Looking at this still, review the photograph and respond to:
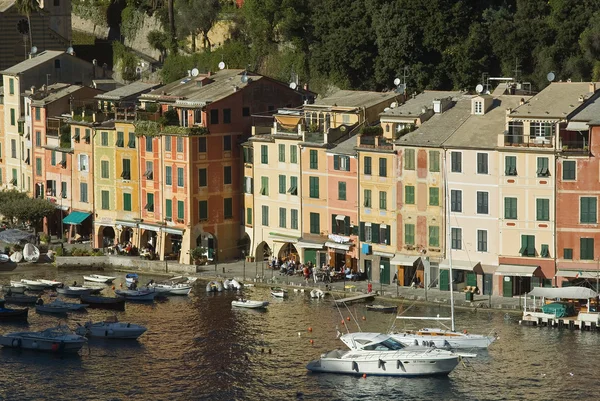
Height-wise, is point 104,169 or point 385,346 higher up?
point 104,169

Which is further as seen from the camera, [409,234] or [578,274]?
[409,234]

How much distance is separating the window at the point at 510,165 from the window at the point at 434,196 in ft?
17.9

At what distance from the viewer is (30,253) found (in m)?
138

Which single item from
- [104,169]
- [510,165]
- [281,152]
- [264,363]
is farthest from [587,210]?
[104,169]

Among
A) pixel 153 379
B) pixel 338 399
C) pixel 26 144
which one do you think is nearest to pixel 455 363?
pixel 338 399

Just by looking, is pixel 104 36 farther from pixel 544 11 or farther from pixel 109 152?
pixel 544 11

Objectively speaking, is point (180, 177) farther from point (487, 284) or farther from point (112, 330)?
point (487, 284)

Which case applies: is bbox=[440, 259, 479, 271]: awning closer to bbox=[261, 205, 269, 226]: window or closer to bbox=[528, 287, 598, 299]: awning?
bbox=[528, 287, 598, 299]: awning

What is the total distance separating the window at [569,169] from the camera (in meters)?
117

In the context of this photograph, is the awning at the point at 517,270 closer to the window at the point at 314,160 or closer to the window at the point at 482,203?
the window at the point at 482,203

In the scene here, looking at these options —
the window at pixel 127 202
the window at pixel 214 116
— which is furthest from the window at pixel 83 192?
the window at pixel 214 116

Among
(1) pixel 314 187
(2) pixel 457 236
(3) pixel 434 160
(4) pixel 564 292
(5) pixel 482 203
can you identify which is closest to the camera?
(4) pixel 564 292

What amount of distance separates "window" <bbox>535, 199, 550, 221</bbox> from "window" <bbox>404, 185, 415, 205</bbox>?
9.41m

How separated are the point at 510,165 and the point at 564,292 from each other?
10114mm
